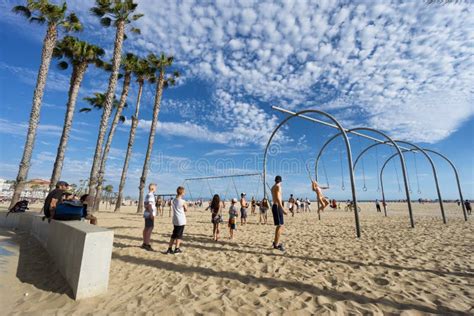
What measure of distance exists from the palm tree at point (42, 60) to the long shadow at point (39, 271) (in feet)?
27.9

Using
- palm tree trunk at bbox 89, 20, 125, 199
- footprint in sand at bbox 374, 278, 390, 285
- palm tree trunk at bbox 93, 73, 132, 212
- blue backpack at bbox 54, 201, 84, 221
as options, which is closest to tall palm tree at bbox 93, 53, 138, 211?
palm tree trunk at bbox 93, 73, 132, 212

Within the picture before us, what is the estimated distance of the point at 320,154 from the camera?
54.3 ft

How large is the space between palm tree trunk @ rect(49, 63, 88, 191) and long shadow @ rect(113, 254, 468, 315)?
1304cm

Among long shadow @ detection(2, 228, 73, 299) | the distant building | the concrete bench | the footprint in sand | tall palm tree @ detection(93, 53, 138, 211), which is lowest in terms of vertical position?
long shadow @ detection(2, 228, 73, 299)

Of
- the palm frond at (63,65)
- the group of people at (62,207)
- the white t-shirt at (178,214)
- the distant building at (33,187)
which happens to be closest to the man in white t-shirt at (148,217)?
the white t-shirt at (178,214)

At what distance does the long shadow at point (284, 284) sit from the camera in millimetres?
3166

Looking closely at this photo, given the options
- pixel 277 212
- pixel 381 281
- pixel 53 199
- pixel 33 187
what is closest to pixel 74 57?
pixel 53 199

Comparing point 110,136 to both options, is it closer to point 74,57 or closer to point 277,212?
point 74,57

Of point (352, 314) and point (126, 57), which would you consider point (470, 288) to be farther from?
point (126, 57)

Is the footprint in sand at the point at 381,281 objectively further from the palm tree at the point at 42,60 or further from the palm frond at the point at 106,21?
the palm frond at the point at 106,21

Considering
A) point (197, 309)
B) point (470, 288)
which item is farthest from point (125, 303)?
point (470, 288)

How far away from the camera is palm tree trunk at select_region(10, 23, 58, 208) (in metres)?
13.5

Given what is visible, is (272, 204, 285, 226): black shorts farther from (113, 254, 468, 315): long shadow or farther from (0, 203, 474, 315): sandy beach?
(113, 254, 468, 315): long shadow

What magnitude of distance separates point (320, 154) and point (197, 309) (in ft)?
48.7
